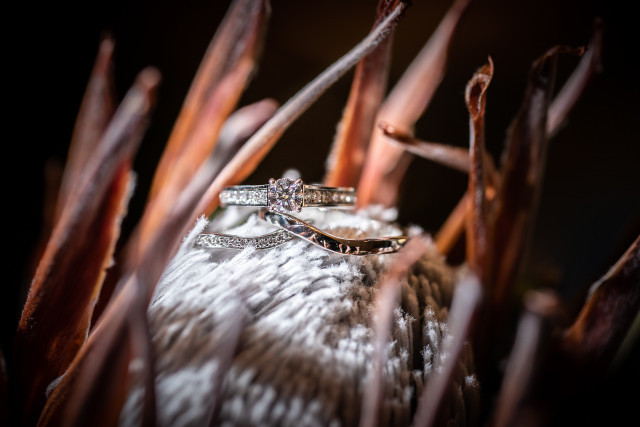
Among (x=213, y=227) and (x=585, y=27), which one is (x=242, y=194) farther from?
(x=585, y=27)

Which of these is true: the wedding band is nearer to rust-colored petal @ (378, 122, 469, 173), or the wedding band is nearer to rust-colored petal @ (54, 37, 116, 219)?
rust-colored petal @ (378, 122, 469, 173)

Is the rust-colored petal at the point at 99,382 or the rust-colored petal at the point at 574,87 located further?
the rust-colored petal at the point at 574,87

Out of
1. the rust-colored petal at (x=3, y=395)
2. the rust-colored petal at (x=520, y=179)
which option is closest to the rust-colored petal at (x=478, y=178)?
the rust-colored petal at (x=520, y=179)

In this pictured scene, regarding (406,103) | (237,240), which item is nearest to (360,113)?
(406,103)

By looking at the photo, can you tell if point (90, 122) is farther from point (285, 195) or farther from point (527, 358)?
point (527, 358)

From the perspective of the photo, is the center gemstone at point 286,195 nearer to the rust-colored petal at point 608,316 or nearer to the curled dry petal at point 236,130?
the curled dry petal at point 236,130

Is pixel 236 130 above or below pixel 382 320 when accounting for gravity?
above

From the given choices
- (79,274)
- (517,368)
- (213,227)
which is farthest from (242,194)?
(517,368)
